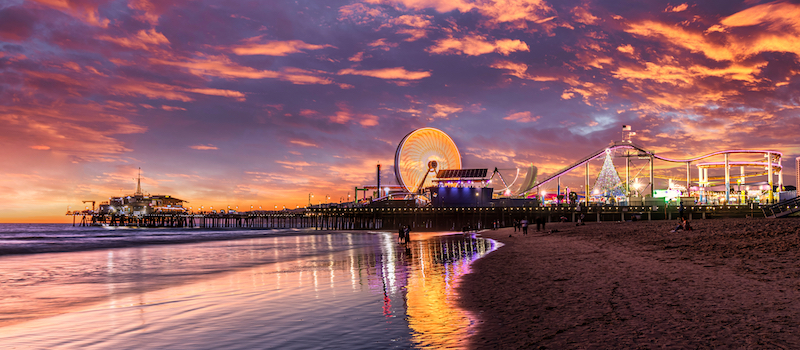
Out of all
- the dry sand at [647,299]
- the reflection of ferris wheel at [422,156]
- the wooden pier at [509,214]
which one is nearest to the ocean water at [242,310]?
the dry sand at [647,299]

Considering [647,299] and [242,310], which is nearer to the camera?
[647,299]

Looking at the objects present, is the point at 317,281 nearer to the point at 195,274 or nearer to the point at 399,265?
the point at 399,265

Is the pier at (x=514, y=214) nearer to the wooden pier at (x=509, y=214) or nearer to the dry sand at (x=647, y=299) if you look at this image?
the wooden pier at (x=509, y=214)

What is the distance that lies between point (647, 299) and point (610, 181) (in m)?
92.4

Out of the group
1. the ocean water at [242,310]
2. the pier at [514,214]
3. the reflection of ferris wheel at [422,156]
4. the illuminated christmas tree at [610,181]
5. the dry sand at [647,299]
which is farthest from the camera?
A: the reflection of ferris wheel at [422,156]

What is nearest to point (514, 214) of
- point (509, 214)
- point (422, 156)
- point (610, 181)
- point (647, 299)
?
point (509, 214)

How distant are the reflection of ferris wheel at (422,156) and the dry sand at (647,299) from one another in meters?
99.5

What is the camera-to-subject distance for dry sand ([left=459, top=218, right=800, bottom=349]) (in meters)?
6.99

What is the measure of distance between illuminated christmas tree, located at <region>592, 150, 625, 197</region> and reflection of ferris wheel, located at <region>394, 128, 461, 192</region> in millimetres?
41926

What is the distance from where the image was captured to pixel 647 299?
32.4 ft

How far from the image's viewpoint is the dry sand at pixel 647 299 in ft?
22.9

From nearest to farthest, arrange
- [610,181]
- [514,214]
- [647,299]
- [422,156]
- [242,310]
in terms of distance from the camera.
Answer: [647,299], [242,310], [514,214], [610,181], [422,156]

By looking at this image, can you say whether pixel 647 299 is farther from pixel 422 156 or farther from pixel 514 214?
pixel 422 156

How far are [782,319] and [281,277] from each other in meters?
Answer: 14.7
